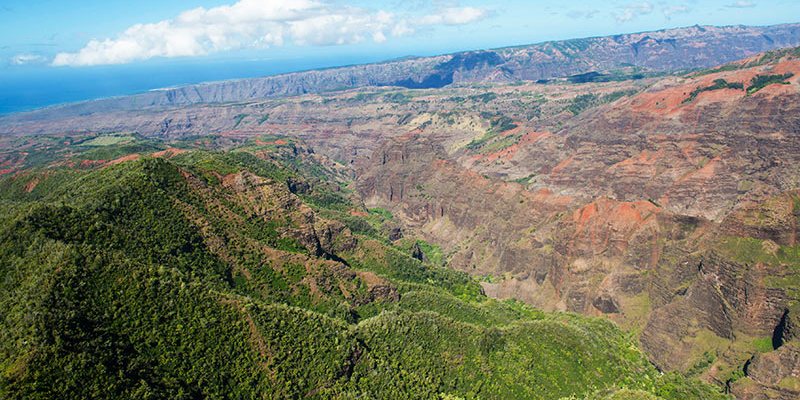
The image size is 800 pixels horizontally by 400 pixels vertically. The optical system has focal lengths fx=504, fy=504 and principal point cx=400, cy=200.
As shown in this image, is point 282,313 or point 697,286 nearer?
point 282,313

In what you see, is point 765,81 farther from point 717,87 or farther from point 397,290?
point 397,290

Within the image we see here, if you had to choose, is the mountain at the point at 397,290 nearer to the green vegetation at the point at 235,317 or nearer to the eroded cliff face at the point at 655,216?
the green vegetation at the point at 235,317

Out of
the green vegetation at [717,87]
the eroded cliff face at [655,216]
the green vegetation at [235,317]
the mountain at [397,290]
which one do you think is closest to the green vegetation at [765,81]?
the eroded cliff face at [655,216]

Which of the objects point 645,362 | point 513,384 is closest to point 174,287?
point 513,384

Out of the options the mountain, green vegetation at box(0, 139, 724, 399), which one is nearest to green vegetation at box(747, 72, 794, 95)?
the mountain

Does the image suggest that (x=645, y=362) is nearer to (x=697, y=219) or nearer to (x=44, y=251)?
(x=697, y=219)

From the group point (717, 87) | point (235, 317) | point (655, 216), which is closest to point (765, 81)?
point (717, 87)
